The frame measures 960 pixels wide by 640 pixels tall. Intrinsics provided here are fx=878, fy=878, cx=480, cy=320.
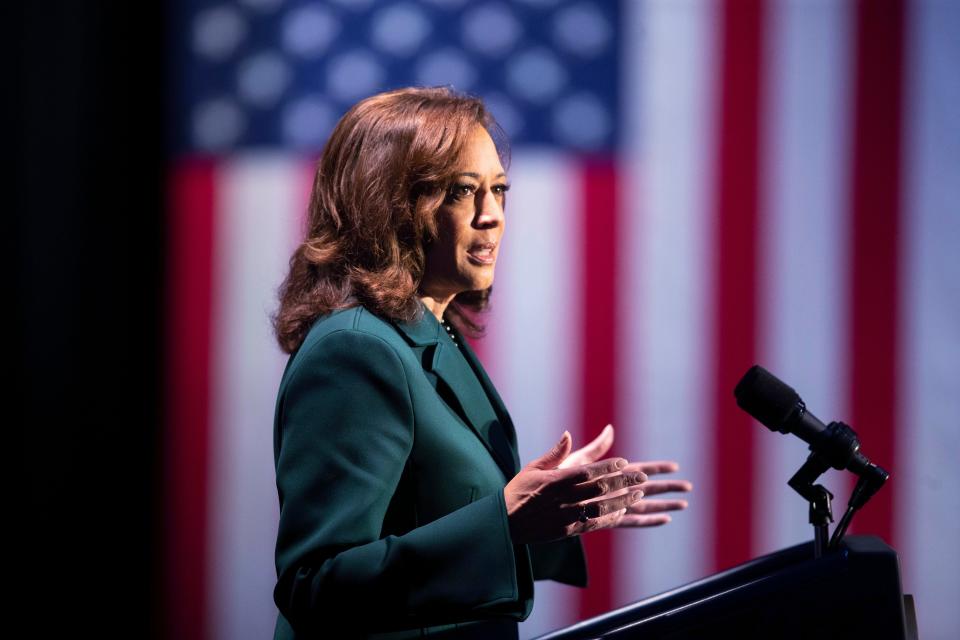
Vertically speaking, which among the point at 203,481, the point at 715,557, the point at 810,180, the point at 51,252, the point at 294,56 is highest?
the point at 294,56

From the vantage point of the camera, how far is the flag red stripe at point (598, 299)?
221cm

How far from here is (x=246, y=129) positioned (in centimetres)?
228

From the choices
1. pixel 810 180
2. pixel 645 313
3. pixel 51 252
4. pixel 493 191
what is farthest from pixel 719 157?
pixel 51 252

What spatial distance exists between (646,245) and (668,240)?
56 millimetres

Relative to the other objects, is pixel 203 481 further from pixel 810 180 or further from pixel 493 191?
pixel 810 180

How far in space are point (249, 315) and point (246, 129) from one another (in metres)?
0.48

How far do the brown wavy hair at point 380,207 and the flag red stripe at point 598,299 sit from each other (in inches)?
41.8

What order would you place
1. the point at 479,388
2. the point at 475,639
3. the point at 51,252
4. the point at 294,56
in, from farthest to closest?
the point at 294,56 < the point at 51,252 < the point at 479,388 < the point at 475,639

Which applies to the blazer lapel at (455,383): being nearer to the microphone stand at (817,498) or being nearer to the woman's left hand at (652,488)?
the woman's left hand at (652,488)

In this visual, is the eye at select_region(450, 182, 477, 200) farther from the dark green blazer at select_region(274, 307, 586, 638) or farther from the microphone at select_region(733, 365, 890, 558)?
the microphone at select_region(733, 365, 890, 558)

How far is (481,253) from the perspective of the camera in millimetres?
1174

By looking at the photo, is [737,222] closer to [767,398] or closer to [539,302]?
[539,302]

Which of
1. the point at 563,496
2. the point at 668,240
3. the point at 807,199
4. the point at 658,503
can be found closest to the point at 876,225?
the point at 807,199

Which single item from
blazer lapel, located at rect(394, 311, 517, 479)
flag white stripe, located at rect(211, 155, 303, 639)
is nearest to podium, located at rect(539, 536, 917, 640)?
blazer lapel, located at rect(394, 311, 517, 479)
